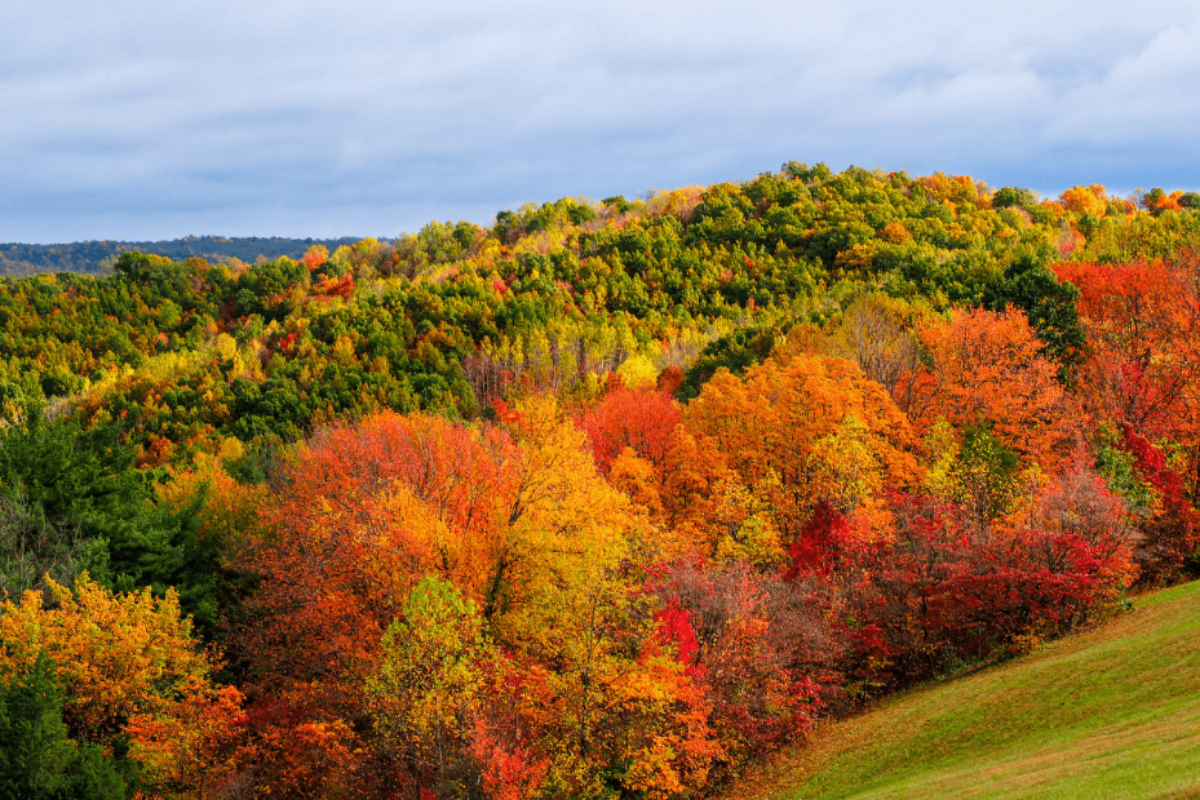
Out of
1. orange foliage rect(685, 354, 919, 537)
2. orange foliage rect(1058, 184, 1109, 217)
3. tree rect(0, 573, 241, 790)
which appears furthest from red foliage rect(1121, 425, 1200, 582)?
orange foliage rect(1058, 184, 1109, 217)

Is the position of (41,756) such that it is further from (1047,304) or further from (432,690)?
(1047,304)

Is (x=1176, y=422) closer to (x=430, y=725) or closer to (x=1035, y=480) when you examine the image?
(x=1035, y=480)

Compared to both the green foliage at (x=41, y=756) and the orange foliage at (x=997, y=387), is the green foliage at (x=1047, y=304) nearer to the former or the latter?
the orange foliage at (x=997, y=387)

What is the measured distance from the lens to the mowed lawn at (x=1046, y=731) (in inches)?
750

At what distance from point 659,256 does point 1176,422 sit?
4068 inches

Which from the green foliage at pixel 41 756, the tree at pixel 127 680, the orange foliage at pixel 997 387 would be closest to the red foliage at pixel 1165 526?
the orange foliage at pixel 997 387

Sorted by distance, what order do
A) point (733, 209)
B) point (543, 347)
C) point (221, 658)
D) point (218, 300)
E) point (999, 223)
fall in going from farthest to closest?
point (218, 300) → point (733, 209) → point (999, 223) → point (543, 347) → point (221, 658)

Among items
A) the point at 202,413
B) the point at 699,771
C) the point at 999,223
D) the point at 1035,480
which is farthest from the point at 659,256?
the point at 699,771

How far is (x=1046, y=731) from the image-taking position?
24.8 m

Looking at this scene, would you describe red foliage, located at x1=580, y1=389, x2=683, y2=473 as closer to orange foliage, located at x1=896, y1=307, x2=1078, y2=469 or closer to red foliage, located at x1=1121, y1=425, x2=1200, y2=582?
orange foliage, located at x1=896, y1=307, x2=1078, y2=469

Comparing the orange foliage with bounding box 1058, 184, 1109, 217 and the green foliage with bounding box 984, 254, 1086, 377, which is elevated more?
the orange foliage with bounding box 1058, 184, 1109, 217

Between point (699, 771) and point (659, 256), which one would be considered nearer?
point (699, 771)

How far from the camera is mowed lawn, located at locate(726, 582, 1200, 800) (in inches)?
750

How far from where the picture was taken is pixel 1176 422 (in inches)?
1761
